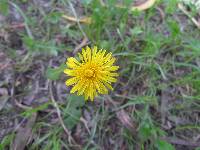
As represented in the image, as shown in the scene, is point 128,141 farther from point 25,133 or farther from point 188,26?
point 188,26

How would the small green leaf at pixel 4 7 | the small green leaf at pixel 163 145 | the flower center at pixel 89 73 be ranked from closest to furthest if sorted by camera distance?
the flower center at pixel 89 73
the small green leaf at pixel 163 145
the small green leaf at pixel 4 7

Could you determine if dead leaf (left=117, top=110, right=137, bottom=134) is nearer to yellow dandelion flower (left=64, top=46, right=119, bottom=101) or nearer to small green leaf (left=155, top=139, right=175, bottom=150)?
small green leaf (left=155, top=139, right=175, bottom=150)

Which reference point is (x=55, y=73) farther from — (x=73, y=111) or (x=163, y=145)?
(x=163, y=145)

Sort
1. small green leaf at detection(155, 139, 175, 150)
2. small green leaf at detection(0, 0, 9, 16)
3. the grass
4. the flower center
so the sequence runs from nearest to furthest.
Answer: the flower center → small green leaf at detection(155, 139, 175, 150) → the grass → small green leaf at detection(0, 0, 9, 16)

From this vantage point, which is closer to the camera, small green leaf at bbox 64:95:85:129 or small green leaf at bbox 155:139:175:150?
small green leaf at bbox 155:139:175:150

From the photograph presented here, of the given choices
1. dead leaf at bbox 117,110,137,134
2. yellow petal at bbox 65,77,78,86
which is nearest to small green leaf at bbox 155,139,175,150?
dead leaf at bbox 117,110,137,134

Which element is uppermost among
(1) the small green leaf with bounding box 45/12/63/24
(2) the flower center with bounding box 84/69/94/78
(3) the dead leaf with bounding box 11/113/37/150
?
(1) the small green leaf with bounding box 45/12/63/24

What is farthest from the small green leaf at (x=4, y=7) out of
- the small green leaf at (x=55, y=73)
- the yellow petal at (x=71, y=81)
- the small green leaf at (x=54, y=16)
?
the yellow petal at (x=71, y=81)

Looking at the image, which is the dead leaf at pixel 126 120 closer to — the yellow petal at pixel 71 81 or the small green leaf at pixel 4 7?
the yellow petal at pixel 71 81

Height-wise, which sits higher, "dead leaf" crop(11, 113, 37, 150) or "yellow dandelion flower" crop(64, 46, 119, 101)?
"yellow dandelion flower" crop(64, 46, 119, 101)

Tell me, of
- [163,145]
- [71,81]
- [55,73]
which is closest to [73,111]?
[55,73]
